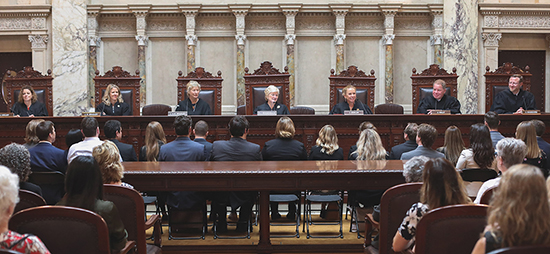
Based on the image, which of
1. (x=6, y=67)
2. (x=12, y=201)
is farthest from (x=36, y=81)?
(x=12, y=201)

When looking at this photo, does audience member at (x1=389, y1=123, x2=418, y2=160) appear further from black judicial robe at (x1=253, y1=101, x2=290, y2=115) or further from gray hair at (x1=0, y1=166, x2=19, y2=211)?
gray hair at (x1=0, y1=166, x2=19, y2=211)

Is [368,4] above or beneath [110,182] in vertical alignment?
above

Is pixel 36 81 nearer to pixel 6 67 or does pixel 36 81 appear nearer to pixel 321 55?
pixel 6 67

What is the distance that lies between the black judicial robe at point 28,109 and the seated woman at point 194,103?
88.3 inches

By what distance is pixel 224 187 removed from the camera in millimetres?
3441

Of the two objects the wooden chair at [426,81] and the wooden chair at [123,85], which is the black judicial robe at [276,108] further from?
the wooden chair at [426,81]

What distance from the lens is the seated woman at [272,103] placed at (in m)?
7.00

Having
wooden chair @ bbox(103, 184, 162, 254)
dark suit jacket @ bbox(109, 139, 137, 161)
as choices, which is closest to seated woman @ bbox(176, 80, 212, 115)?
dark suit jacket @ bbox(109, 139, 137, 161)

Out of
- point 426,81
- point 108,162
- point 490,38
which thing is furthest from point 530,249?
point 490,38

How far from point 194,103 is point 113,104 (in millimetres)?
1247

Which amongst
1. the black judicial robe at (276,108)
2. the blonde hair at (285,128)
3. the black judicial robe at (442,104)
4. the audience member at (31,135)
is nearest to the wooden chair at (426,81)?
the black judicial robe at (442,104)

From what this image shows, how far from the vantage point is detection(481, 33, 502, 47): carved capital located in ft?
32.2

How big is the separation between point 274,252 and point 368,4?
294 inches

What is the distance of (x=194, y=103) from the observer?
7238 mm
